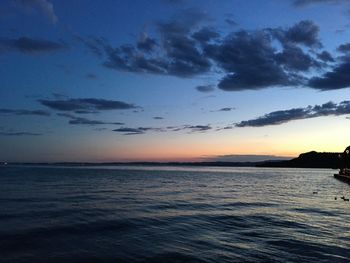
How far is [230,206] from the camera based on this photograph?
1486 inches

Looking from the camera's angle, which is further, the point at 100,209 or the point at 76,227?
the point at 100,209

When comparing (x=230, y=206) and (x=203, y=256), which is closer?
(x=203, y=256)

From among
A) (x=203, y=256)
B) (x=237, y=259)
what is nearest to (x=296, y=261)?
(x=237, y=259)

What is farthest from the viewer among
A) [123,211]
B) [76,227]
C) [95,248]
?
[123,211]

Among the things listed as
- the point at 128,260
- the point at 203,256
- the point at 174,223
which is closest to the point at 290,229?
the point at 174,223

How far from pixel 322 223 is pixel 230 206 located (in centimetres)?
1184

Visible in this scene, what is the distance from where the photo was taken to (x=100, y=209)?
109 ft

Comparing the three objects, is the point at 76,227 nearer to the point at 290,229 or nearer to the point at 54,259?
the point at 54,259

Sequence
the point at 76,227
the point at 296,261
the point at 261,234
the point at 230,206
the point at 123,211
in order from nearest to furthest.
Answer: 1. the point at 296,261
2. the point at 261,234
3. the point at 76,227
4. the point at 123,211
5. the point at 230,206

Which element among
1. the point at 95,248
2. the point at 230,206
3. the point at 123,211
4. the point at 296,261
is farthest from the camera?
the point at 230,206

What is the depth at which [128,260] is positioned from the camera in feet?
54.1

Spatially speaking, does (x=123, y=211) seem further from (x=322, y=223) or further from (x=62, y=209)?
(x=322, y=223)

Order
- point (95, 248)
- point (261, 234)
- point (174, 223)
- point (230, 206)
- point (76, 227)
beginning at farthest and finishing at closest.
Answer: point (230, 206), point (174, 223), point (76, 227), point (261, 234), point (95, 248)

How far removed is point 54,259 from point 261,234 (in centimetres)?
1177
